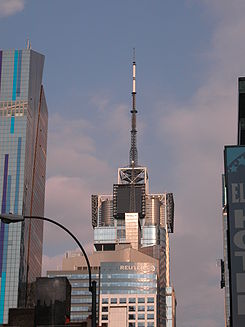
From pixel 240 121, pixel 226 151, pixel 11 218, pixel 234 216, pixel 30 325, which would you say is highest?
pixel 240 121

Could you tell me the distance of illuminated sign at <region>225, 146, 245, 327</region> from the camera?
322 feet

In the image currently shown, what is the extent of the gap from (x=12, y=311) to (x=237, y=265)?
38.0 metres

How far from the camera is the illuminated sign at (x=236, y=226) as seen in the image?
9800 cm

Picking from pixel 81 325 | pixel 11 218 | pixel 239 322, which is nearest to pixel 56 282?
pixel 81 325

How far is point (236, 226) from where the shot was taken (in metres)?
102

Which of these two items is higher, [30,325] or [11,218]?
[11,218]

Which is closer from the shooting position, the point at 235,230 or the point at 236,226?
the point at 235,230

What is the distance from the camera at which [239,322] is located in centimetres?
9669

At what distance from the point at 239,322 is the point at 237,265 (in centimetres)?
777

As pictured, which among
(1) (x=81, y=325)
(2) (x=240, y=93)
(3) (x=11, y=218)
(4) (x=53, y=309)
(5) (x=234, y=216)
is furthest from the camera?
(2) (x=240, y=93)

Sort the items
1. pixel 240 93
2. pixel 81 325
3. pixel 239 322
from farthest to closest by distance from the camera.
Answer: pixel 240 93, pixel 239 322, pixel 81 325

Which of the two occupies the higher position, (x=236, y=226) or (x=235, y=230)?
(x=236, y=226)

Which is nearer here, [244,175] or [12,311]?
[12,311]

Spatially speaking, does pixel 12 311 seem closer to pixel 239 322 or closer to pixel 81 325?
pixel 81 325
